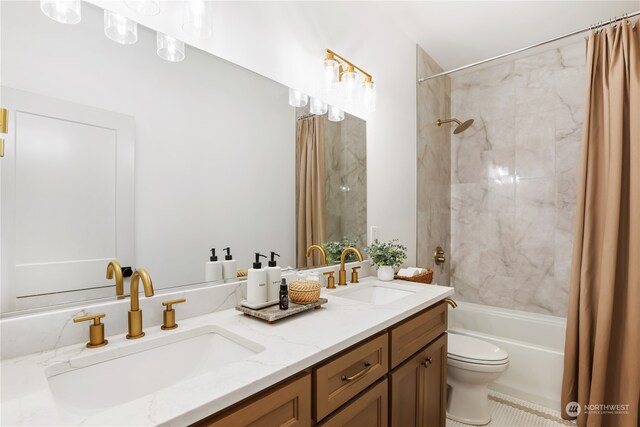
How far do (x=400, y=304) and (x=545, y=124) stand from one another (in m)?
2.36

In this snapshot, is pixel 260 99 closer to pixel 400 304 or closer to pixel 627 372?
pixel 400 304

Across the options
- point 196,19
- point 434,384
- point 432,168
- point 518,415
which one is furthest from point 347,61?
point 518,415

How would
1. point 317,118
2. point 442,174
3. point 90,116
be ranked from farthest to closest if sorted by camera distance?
1. point 442,174
2. point 317,118
3. point 90,116

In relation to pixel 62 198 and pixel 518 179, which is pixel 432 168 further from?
pixel 62 198

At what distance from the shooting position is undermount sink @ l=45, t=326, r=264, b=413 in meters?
0.74

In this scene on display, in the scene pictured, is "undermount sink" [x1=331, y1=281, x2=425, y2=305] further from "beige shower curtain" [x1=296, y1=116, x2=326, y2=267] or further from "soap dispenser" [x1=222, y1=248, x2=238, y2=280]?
"soap dispenser" [x1=222, y1=248, x2=238, y2=280]

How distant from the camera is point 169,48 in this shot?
1103 millimetres

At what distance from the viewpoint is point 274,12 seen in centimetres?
→ 145

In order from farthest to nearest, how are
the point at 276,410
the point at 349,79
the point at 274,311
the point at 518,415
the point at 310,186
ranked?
the point at 518,415
the point at 349,79
the point at 310,186
the point at 274,311
the point at 276,410

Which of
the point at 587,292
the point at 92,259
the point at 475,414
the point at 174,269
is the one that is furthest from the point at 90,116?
the point at 587,292

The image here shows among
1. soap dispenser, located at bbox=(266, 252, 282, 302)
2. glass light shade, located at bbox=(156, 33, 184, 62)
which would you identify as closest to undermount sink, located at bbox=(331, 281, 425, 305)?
soap dispenser, located at bbox=(266, 252, 282, 302)

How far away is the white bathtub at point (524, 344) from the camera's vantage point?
82.2 inches

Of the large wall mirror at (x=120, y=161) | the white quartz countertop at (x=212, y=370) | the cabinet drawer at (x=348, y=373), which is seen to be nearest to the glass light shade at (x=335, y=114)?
the large wall mirror at (x=120, y=161)

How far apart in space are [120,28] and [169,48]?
0.16 metres
